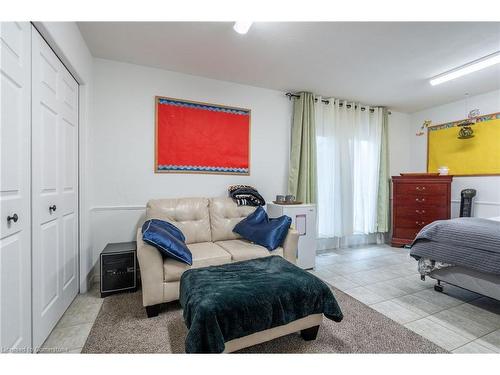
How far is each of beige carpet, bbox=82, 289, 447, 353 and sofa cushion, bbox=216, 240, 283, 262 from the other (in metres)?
0.68

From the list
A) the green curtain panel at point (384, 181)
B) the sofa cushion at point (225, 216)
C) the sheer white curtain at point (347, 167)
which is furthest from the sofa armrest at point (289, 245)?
the green curtain panel at point (384, 181)

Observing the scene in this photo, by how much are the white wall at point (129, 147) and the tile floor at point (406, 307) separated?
0.82 metres

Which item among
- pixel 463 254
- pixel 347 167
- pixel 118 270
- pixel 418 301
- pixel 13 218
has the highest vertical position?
pixel 347 167

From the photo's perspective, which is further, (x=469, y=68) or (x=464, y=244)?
(x=469, y=68)

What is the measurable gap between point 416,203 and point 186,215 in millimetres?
3786

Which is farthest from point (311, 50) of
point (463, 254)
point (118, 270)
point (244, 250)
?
point (118, 270)

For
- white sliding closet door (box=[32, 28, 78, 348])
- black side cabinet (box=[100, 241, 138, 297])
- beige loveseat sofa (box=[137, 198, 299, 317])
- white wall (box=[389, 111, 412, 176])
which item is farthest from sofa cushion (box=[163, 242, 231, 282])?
white wall (box=[389, 111, 412, 176])

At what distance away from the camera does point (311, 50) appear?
243cm

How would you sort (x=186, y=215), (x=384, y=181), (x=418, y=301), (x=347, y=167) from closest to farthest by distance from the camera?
(x=418, y=301), (x=186, y=215), (x=347, y=167), (x=384, y=181)

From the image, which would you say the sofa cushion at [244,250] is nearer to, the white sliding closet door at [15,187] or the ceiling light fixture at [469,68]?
the white sliding closet door at [15,187]

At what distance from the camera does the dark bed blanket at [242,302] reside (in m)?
1.22

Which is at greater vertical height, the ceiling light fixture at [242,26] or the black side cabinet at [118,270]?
the ceiling light fixture at [242,26]

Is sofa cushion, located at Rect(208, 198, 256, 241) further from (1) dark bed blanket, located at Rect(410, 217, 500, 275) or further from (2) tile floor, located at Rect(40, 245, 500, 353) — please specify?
(1) dark bed blanket, located at Rect(410, 217, 500, 275)

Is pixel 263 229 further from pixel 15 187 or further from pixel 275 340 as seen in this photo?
pixel 15 187
